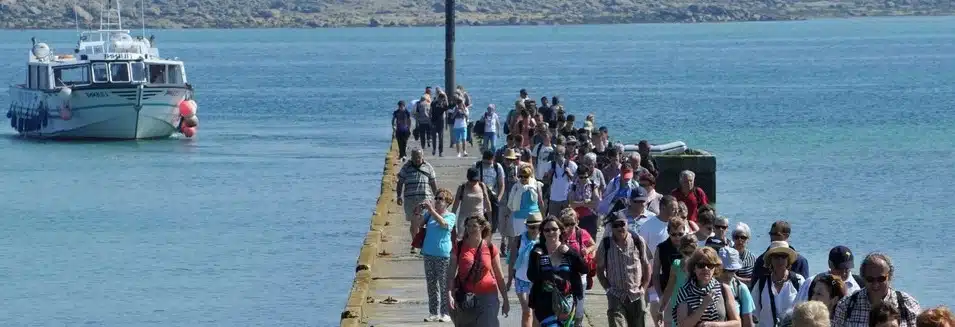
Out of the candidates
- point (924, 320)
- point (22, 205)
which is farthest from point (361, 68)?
point (924, 320)

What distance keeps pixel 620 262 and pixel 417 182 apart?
→ 607 cm

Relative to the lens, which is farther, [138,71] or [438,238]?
[138,71]

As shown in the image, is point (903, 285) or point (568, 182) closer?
point (568, 182)

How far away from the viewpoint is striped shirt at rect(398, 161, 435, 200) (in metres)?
19.3

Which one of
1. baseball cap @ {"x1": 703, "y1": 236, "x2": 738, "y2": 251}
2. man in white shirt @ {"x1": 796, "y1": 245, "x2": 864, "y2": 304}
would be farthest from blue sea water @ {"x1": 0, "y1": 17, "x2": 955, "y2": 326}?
man in white shirt @ {"x1": 796, "y1": 245, "x2": 864, "y2": 304}

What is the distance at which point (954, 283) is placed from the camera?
26.4 m

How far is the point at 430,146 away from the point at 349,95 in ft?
184

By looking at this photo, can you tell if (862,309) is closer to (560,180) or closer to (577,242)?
(577,242)

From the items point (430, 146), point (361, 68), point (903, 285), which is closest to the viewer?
point (903, 285)

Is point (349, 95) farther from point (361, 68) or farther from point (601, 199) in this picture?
point (601, 199)

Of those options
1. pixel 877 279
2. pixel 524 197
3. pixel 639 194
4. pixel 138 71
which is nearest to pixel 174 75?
pixel 138 71

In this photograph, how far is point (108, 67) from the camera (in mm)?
53906

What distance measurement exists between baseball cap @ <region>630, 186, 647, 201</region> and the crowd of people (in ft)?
0.07

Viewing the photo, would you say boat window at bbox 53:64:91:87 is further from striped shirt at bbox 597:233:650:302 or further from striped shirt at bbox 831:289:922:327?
striped shirt at bbox 831:289:922:327
